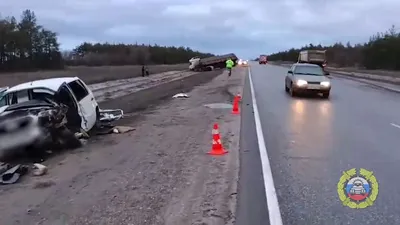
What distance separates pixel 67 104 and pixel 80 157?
1.68m

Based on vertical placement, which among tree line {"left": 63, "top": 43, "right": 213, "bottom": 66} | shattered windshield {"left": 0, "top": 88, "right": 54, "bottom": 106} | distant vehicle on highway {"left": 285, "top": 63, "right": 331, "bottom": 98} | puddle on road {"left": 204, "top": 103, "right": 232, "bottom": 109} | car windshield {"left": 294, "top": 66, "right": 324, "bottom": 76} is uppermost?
shattered windshield {"left": 0, "top": 88, "right": 54, "bottom": 106}

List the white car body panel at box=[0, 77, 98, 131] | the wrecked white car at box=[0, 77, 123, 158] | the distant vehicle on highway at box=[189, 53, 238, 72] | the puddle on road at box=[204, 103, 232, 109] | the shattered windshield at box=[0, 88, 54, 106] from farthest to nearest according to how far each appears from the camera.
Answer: the distant vehicle on highway at box=[189, 53, 238, 72] → the puddle on road at box=[204, 103, 232, 109] → the white car body panel at box=[0, 77, 98, 131] → the shattered windshield at box=[0, 88, 54, 106] → the wrecked white car at box=[0, 77, 123, 158]

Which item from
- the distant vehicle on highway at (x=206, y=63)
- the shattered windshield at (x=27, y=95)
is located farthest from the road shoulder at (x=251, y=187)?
the distant vehicle on highway at (x=206, y=63)

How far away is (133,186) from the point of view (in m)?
7.69

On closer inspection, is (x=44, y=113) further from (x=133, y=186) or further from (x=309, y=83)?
(x=309, y=83)

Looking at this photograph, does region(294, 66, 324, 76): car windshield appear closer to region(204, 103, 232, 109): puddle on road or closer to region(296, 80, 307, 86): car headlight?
region(296, 80, 307, 86): car headlight

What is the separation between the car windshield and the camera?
26.3 meters

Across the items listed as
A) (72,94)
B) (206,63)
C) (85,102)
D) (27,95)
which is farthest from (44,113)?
(206,63)

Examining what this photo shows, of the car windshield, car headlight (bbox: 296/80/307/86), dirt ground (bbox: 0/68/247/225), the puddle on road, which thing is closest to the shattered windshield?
dirt ground (bbox: 0/68/247/225)

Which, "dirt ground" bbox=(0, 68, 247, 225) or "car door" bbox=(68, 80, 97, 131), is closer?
"dirt ground" bbox=(0, 68, 247, 225)

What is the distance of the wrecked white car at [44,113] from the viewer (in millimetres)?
10086

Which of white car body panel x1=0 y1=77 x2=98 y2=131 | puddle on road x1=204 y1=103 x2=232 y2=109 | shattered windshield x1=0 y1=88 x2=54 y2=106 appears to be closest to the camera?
shattered windshield x1=0 y1=88 x2=54 y2=106

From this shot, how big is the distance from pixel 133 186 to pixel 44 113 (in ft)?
11.8

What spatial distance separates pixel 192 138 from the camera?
1264 cm
